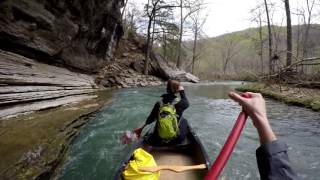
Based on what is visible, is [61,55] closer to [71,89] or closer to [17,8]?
[71,89]

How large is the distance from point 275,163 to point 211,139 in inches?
243

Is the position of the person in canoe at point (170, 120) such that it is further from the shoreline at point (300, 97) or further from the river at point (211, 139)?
the shoreline at point (300, 97)

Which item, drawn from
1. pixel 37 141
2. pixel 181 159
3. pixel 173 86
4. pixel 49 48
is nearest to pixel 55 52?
pixel 49 48

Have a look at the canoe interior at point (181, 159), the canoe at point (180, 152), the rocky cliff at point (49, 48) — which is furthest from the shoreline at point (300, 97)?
the rocky cliff at point (49, 48)

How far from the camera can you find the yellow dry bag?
10.5 ft

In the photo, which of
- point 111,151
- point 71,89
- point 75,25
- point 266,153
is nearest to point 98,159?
point 111,151

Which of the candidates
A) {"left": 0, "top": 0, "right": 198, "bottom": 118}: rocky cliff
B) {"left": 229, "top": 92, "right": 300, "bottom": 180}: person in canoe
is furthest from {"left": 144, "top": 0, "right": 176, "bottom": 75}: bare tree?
{"left": 229, "top": 92, "right": 300, "bottom": 180}: person in canoe

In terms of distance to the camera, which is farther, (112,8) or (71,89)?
(112,8)

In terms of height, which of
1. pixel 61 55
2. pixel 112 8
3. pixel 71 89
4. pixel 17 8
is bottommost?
pixel 71 89

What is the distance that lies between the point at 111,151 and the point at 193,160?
2.14 meters

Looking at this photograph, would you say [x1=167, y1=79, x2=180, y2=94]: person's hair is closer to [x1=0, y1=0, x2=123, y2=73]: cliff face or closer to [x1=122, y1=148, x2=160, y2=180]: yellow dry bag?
[x1=122, y1=148, x2=160, y2=180]: yellow dry bag

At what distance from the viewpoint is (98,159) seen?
5332 mm

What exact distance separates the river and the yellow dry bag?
4.13 feet

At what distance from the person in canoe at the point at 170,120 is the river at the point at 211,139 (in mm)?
1060
